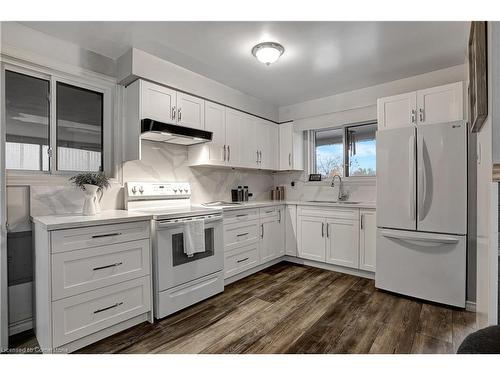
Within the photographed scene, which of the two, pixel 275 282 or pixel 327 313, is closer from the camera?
pixel 327 313

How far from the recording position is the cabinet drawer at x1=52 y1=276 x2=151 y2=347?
169 cm

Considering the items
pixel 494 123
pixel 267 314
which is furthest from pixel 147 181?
pixel 494 123

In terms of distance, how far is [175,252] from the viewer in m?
2.30

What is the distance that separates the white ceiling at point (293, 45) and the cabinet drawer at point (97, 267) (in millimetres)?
1715

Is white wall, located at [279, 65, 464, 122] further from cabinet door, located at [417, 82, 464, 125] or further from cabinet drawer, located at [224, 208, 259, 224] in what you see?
cabinet drawer, located at [224, 208, 259, 224]

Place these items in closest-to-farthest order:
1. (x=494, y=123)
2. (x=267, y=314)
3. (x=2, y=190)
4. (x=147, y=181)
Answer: (x=494, y=123) < (x=2, y=190) < (x=267, y=314) < (x=147, y=181)

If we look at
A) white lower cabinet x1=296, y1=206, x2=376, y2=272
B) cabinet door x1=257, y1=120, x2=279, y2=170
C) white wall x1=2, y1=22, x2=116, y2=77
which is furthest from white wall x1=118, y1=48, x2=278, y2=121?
white lower cabinet x1=296, y1=206, x2=376, y2=272

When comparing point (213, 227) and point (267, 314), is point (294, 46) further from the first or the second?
point (267, 314)

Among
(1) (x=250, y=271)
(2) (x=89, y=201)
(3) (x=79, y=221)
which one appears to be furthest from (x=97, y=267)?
(1) (x=250, y=271)

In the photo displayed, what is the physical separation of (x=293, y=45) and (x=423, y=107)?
1.48m

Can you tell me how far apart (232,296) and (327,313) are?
0.93 metres

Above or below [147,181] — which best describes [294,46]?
above

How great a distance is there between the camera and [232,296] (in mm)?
2668

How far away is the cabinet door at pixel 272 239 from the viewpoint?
343cm
